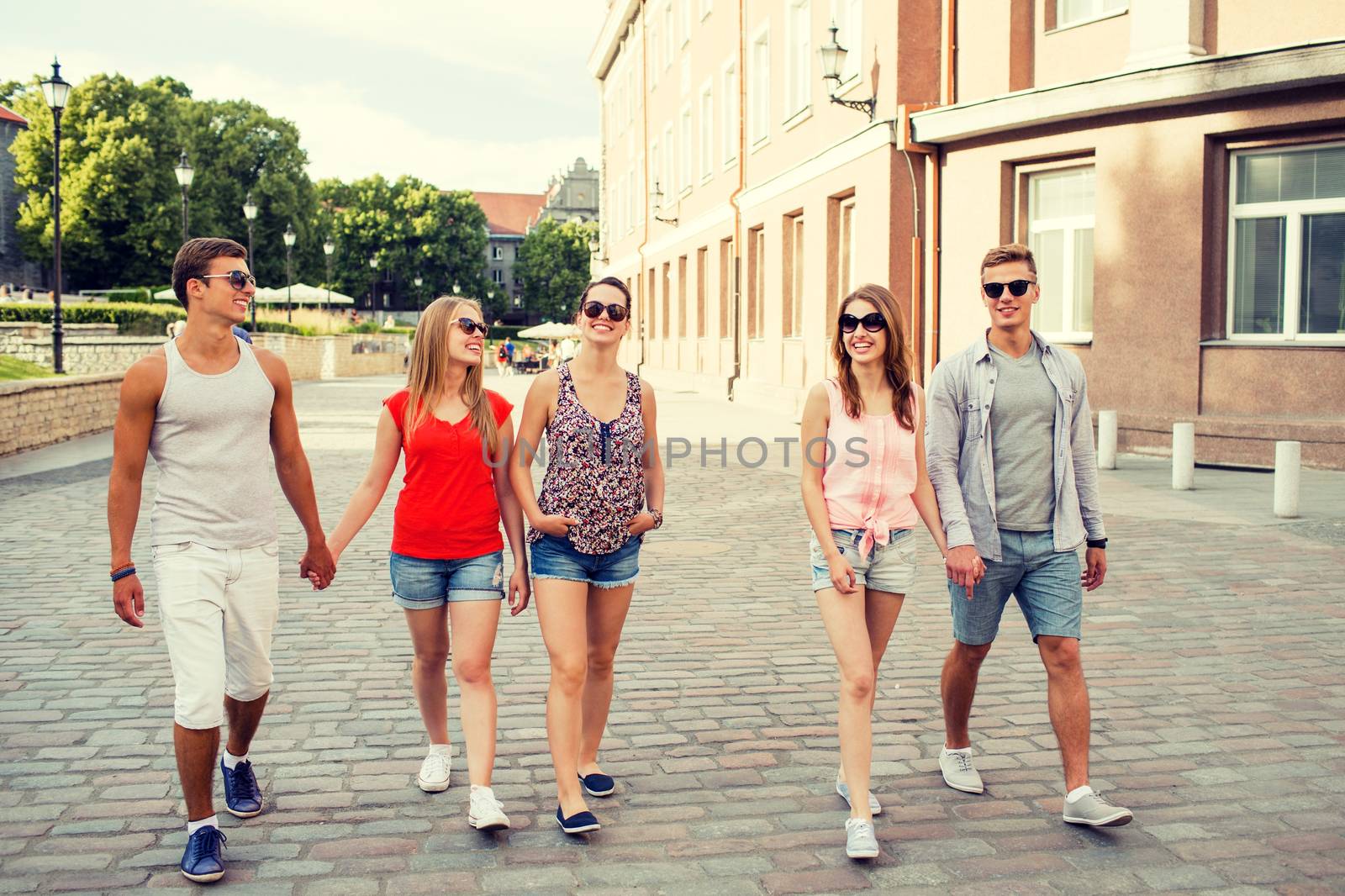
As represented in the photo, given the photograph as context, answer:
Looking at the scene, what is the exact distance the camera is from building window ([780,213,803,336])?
24.4 metres

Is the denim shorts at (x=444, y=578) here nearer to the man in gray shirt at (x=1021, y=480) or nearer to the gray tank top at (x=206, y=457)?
the gray tank top at (x=206, y=457)

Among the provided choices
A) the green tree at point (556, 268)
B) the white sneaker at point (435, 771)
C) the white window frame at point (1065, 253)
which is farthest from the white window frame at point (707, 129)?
the green tree at point (556, 268)

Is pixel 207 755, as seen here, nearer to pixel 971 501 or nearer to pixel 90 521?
pixel 971 501

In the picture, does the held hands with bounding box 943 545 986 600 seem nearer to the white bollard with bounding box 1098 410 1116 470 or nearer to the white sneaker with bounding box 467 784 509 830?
the white sneaker with bounding box 467 784 509 830

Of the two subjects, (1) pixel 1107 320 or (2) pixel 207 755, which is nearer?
(2) pixel 207 755

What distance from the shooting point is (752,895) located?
346cm

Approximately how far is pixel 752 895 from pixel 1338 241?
13.6 m

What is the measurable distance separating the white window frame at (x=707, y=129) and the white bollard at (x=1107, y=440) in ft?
60.0

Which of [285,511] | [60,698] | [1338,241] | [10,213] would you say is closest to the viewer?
[60,698]

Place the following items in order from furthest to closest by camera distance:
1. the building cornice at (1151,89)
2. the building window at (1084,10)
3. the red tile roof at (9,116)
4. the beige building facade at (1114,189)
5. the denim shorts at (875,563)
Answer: the red tile roof at (9,116) → the building window at (1084,10) → the beige building facade at (1114,189) → the building cornice at (1151,89) → the denim shorts at (875,563)

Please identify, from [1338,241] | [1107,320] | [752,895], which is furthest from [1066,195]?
[752,895]

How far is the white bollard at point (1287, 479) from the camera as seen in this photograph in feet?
34.3

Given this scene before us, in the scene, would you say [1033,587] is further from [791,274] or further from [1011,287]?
[791,274]

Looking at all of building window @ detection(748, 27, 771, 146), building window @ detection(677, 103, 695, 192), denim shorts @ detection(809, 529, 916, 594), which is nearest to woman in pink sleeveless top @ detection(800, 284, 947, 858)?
denim shorts @ detection(809, 529, 916, 594)
